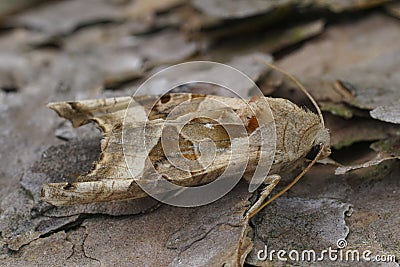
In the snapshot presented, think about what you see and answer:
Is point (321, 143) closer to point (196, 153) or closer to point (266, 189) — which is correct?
point (266, 189)

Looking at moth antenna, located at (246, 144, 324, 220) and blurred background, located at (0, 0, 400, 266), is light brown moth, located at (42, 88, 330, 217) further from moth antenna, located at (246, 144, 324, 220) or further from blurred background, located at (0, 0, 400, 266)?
blurred background, located at (0, 0, 400, 266)

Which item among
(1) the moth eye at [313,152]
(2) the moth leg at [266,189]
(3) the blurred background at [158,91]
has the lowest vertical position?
(3) the blurred background at [158,91]

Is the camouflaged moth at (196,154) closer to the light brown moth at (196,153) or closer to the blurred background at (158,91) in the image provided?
the light brown moth at (196,153)

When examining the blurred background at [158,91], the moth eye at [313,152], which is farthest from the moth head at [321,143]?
the blurred background at [158,91]

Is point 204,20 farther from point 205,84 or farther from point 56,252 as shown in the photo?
point 56,252

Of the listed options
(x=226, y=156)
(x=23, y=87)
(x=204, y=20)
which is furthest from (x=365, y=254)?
(x=23, y=87)
